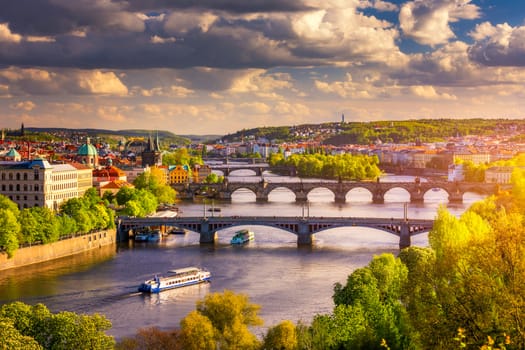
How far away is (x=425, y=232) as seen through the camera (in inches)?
1463

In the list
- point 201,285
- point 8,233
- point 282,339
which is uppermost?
point 8,233

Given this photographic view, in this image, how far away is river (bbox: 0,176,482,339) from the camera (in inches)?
957

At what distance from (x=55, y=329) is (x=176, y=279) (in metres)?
13.2

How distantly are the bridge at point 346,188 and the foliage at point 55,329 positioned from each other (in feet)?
144

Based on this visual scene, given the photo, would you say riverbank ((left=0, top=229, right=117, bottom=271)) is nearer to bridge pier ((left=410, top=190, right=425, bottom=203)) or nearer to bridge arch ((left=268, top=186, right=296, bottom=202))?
bridge arch ((left=268, top=186, right=296, bottom=202))

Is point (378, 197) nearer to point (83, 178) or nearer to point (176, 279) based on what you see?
point (83, 178)

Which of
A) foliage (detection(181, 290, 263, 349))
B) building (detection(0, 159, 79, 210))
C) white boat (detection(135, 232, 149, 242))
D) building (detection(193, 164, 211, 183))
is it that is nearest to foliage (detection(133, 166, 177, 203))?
building (detection(0, 159, 79, 210))

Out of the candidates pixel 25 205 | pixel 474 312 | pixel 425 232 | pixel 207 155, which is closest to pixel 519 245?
pixel 474 312

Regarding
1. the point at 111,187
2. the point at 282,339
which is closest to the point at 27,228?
the point at 282,339

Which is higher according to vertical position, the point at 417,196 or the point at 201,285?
the point at 417,196

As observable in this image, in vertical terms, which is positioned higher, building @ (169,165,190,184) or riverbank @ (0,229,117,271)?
building @ (169,165,190,184)

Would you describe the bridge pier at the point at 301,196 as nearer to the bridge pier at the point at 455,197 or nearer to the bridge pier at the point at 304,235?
the bridge pier at the point at 455,197

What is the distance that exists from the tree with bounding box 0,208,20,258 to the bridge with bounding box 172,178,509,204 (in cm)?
3119

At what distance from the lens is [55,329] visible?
1500cm
